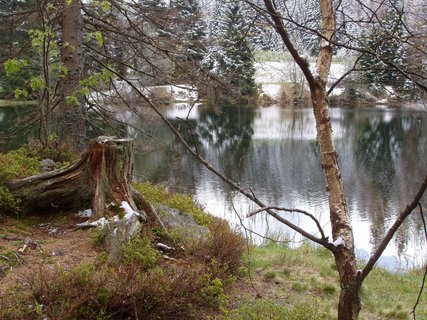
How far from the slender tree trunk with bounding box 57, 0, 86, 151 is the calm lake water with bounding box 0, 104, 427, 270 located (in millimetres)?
1214

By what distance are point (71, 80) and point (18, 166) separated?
8.02ft

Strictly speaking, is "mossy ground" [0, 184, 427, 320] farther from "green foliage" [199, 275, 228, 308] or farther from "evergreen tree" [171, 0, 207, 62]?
"evergreen tree" [171, 0, 207, 62]

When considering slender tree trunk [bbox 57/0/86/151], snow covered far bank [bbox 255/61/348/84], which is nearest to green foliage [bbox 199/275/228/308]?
snow covered far bank [bbox 255/61/348/84]

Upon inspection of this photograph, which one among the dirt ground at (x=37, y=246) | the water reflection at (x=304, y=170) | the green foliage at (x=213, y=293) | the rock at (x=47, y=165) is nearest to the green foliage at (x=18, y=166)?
the rock at (x=47, y=165)

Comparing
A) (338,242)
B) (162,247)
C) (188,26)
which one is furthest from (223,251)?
(188,26)

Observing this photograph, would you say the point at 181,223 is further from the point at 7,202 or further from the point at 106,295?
the point at 106,295

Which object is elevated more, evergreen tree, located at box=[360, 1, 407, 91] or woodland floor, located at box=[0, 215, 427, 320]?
evergreen tree, located at box=[360, 1, 407, 91]

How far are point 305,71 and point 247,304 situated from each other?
2.30 m

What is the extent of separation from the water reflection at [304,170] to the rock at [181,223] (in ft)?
2.78

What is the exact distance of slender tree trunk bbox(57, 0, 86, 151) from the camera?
22.3 ft

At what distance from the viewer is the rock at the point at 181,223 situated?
4.59 meters

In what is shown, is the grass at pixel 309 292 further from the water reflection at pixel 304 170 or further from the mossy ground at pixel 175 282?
the water reflection at pixel 304 170

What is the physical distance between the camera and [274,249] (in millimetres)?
6711

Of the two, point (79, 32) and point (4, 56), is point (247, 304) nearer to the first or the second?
point (79, 32)
